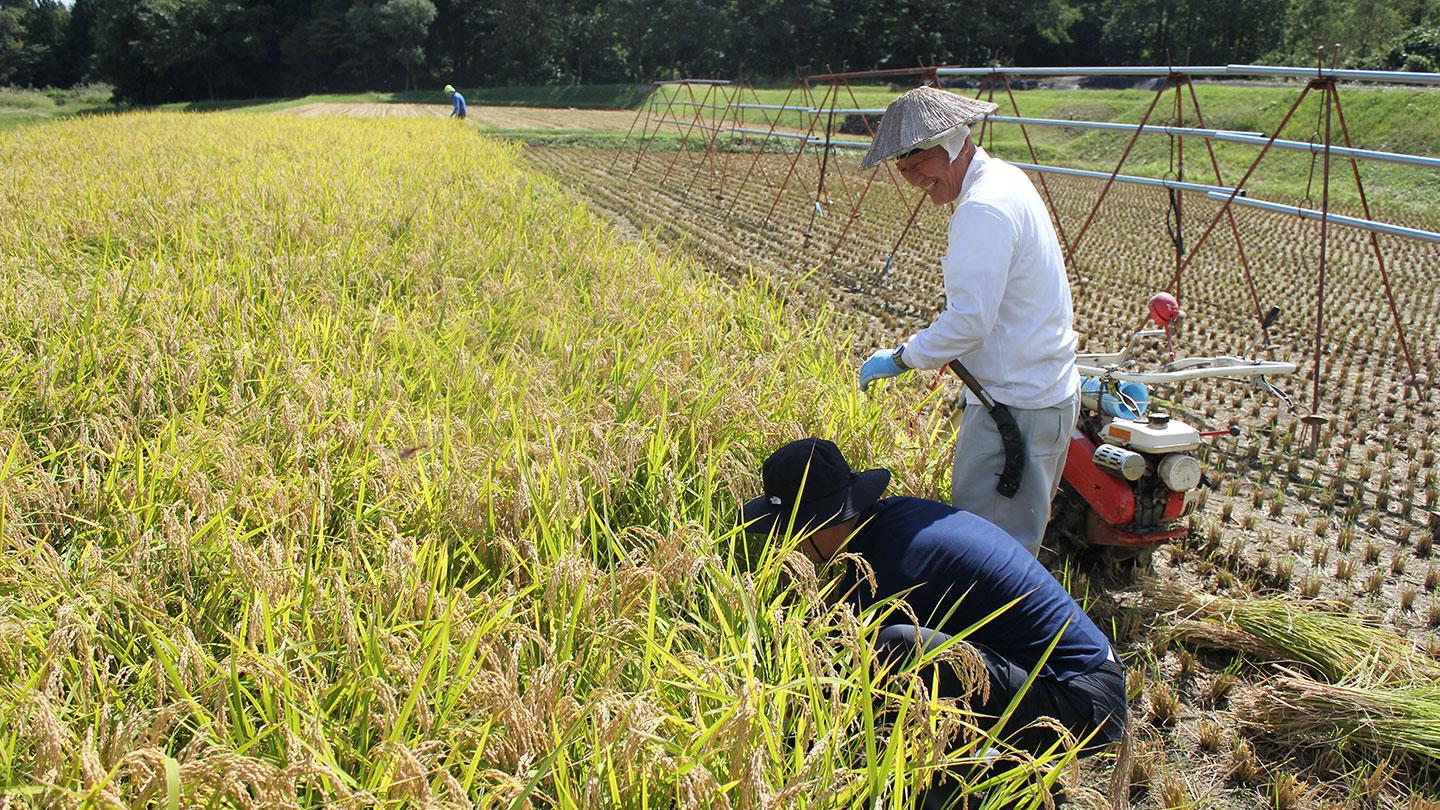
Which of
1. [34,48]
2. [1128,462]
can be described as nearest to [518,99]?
[34,48]

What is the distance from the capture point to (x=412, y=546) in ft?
6.82

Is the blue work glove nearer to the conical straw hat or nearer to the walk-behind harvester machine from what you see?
the conical straw hat

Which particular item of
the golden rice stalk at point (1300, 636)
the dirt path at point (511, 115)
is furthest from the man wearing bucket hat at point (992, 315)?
the dirt path at point (511, 115)

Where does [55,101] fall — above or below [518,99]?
above

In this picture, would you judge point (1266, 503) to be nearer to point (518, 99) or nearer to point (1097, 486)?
point (1097, 486)

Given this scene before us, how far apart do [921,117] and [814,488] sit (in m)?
0.98

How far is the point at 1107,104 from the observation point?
24.9 meters

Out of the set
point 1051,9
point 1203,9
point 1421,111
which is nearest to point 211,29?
point 1051,9

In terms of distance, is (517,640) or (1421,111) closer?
(517,640)

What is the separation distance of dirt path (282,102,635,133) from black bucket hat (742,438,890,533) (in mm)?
21076

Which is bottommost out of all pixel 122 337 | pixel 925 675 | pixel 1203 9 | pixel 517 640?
pixel 925 675

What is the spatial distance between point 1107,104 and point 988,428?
25.4m

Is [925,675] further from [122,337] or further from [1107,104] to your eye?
[1107,104]

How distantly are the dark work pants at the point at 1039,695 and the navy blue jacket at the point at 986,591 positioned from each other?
3cm
